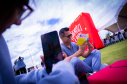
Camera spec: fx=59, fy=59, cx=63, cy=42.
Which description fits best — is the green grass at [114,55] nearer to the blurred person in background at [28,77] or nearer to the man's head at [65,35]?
the man's head at [65,35]

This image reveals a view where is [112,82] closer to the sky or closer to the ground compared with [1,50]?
closer to the ground

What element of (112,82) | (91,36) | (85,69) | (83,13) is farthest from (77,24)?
(112,82)

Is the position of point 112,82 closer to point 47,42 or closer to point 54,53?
point 54,53

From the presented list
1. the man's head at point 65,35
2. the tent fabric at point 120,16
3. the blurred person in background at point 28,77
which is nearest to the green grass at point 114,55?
the man's head at point 65,35

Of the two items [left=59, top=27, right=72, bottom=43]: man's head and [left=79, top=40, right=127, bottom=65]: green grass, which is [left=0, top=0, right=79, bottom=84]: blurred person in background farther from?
[left=79, top=40, right=127, bottom=65]: green grass

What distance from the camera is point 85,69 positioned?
4.16 ft

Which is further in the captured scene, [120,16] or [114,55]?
[120,16]

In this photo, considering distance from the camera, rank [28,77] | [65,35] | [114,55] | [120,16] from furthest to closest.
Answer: [120,16], [114,55], [65,35], [28,77]

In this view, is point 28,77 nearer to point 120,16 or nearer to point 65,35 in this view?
point 65,35

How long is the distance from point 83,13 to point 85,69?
5.47 m

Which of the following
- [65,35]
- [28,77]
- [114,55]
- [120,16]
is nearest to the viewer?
[28,77]

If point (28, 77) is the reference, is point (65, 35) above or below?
above

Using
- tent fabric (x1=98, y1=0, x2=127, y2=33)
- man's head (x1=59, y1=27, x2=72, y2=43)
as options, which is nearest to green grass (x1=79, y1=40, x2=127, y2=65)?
man's head (x1=59, y1=27, x2=72, y2=43)

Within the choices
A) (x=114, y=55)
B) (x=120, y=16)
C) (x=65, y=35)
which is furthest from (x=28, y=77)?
(x=120, y=16)
